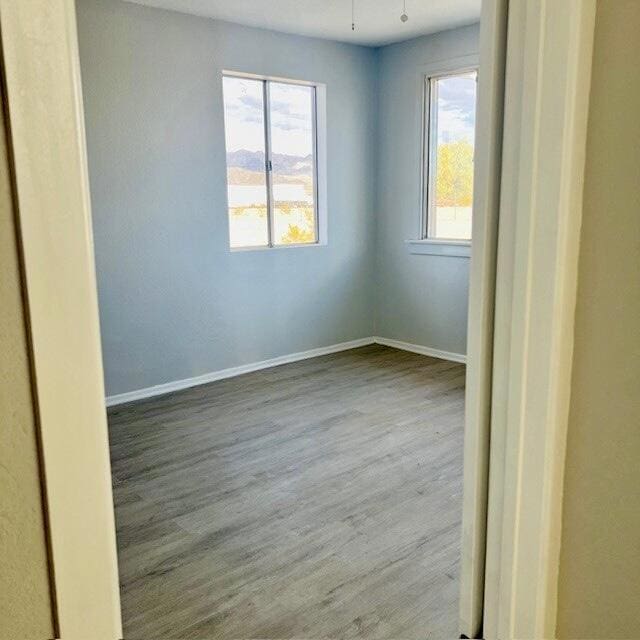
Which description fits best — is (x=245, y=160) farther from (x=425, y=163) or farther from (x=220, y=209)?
(x=425, y=163)

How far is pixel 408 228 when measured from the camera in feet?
17.0

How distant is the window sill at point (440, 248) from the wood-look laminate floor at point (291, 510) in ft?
3.59

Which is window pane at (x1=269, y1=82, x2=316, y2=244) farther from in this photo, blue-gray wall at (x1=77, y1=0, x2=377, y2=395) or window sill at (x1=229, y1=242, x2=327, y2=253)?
blue-gray wall at (x1=77, y1=0, x2=377, y2=395)

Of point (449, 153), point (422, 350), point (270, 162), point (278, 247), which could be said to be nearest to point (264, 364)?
point (278, 247)

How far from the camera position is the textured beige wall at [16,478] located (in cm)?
61

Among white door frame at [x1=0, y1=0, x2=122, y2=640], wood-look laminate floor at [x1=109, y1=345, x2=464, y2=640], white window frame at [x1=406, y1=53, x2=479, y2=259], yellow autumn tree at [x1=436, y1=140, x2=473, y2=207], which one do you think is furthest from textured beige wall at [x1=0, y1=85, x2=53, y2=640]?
yellow autumn tree at [x1=436, y1=140, x2=473, y2=207]

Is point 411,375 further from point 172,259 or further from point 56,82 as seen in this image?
point 56,82

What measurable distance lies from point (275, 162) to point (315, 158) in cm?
43

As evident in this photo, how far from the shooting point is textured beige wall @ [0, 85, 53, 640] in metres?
0.61

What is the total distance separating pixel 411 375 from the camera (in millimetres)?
4586

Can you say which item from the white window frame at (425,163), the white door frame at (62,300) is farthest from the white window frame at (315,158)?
the white door frame at (62,300)

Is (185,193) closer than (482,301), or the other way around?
(482,301)

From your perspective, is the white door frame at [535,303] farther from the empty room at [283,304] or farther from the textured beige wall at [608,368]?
the empty room at [283,304]

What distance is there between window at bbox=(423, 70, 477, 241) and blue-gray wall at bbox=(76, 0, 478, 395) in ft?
0.42
